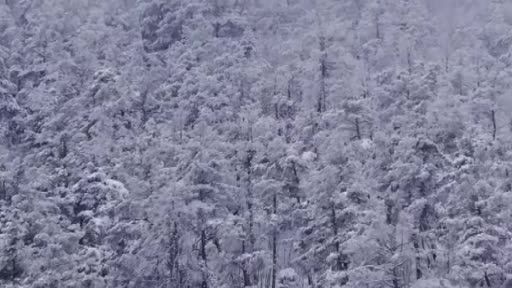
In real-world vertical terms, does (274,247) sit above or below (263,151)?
below

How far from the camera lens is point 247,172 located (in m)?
33.2

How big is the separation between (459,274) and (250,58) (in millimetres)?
25132

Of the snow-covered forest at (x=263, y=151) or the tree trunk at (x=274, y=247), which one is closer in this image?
the snow-covered forest at (x=263, y=151)

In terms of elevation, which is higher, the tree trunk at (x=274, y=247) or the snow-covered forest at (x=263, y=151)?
the snow-covered forest at (x=263, y=151)

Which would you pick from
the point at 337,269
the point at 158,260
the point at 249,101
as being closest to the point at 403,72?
the point at 249,101

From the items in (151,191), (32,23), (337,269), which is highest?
(32,23)

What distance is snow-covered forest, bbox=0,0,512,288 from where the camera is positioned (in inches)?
1102

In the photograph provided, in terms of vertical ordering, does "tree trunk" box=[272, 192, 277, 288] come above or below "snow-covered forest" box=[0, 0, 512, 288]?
below

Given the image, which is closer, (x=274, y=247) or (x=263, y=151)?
(x=274, y=247)

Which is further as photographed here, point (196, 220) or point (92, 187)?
point (92, 187)

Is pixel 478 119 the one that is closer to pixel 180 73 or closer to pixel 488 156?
pixel 488 156

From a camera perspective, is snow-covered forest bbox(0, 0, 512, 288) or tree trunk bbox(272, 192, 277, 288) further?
tree trunk bbox(272, 192, 277, 288)

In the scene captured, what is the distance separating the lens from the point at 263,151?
33406mm

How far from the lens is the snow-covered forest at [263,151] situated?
2800cm
